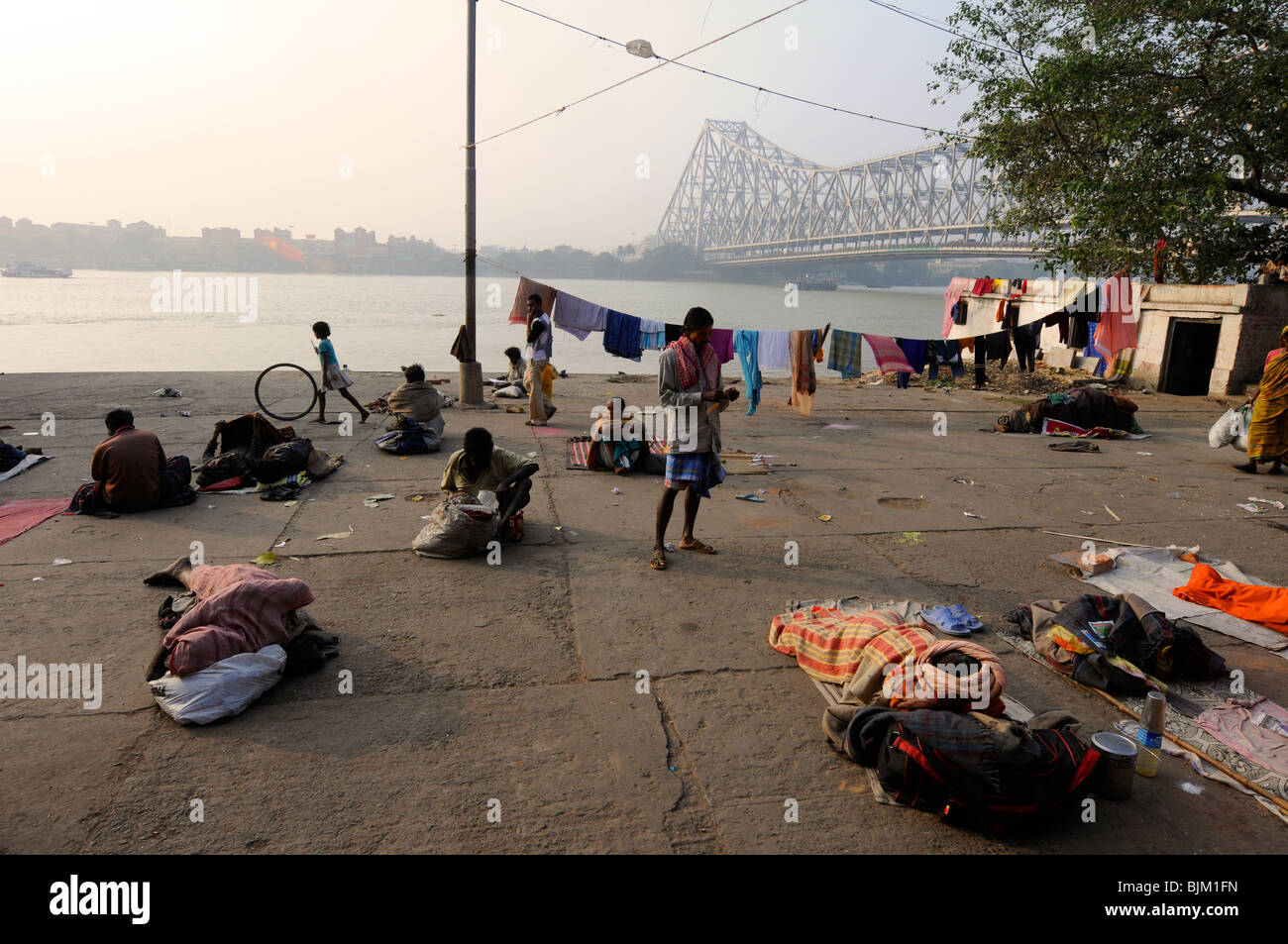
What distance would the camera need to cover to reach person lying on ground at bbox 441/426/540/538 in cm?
582

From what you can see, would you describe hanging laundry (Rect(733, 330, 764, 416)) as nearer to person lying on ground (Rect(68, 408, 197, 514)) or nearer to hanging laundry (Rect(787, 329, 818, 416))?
hanging laundry (Rect(787, 329, 818, 416))

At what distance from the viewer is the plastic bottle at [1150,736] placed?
10.5ft

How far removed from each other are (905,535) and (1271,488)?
4844mm

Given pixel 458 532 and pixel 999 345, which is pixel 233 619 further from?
pixel 999 345

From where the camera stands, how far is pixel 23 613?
14.9 ft

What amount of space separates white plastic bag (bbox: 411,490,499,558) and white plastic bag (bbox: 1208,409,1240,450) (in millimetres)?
8955

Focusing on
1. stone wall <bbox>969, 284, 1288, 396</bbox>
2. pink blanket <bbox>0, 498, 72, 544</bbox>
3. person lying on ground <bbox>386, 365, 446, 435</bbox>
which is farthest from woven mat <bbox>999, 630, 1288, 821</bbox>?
stone wall <bbox>969, 284, 1288, 396</bbox>

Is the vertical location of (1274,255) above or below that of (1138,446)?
above

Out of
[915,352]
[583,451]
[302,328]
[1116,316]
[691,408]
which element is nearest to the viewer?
[691,408]

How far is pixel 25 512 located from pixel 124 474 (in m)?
0.99

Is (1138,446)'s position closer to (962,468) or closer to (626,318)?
(962,468)

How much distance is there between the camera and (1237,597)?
4969mm

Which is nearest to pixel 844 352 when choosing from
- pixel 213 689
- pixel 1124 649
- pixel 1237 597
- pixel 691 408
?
pixel 691 408
